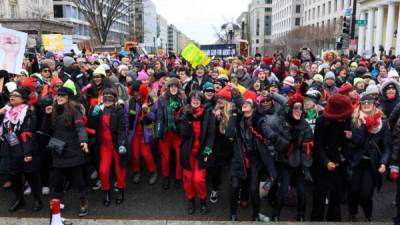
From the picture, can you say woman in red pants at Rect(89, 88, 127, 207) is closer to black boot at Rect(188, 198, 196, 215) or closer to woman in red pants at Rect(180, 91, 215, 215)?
woman in red pants at Rect(180, 91, 215, 215)

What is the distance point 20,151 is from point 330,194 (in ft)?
14.1

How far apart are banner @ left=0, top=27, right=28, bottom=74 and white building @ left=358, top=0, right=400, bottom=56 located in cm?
3598

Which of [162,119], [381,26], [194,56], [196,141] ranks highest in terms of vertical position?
[381,26]

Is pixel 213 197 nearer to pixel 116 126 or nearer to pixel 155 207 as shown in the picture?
pixel 155 207

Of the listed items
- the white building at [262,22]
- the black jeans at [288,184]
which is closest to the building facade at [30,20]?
the black jeans at [288,184]

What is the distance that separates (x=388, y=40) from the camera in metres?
41.4

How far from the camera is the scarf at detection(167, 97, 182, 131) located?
6133 millimetres

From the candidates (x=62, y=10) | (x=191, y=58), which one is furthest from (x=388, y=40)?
(x=62, y=10)

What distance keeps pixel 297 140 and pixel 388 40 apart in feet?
138

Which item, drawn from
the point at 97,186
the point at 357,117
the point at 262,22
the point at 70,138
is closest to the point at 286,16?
the point at 262,22

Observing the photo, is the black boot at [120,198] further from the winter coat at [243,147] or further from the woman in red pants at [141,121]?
the winter coat at [243,147]

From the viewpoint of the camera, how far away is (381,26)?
146ft

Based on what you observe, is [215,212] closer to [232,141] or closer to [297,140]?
[232,141]

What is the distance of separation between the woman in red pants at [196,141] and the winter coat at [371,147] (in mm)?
1896
